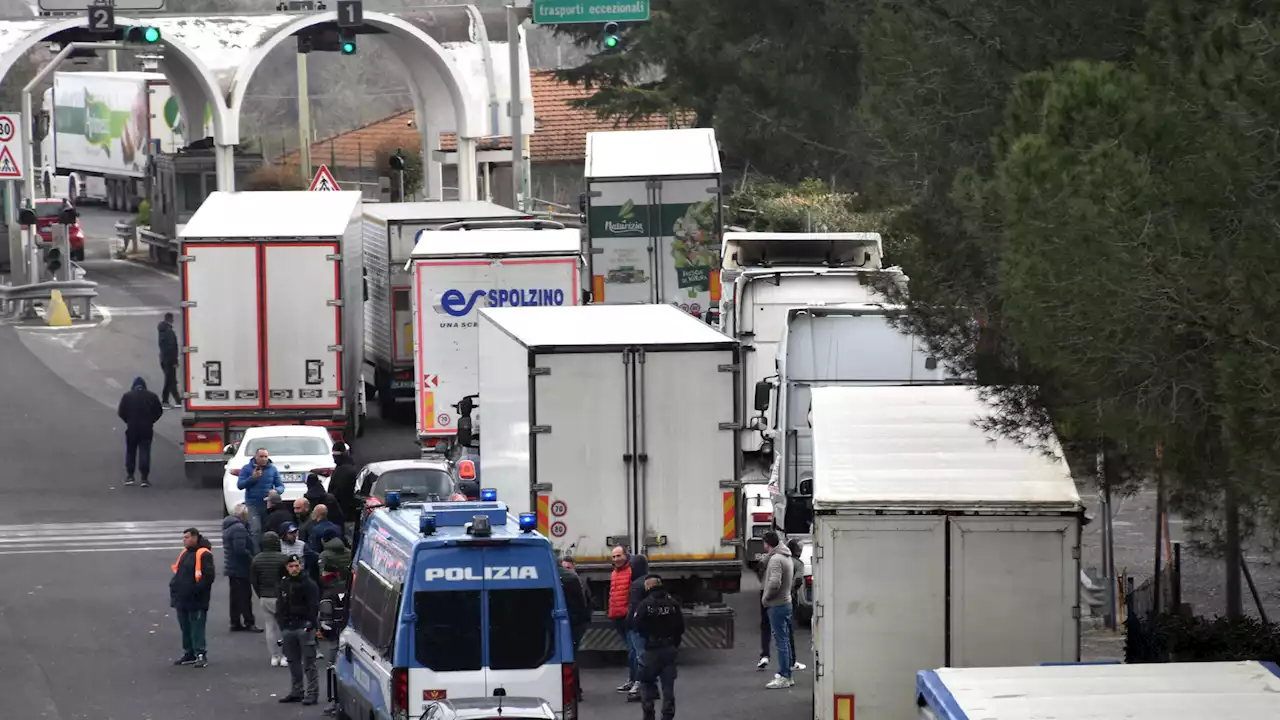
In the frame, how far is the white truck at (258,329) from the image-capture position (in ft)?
98.2

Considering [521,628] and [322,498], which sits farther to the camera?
[322,498]

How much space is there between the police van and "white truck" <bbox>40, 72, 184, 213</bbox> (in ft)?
174

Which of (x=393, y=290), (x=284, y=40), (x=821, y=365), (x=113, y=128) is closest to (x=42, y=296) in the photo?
(x=284, y=40)

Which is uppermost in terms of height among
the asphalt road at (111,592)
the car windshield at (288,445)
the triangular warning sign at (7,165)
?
the triangular warning sign at (7,165)

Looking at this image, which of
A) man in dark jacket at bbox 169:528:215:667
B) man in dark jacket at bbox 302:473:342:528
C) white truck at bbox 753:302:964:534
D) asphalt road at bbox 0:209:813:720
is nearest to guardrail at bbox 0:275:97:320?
asphalt road at bbox 0:209:813:720

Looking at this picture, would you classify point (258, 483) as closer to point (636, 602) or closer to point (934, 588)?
point (636, 602)

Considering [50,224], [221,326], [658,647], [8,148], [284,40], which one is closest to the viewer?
[658,647]

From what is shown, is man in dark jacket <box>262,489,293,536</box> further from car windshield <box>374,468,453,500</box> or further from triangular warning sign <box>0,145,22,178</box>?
triangular warning sign <box>0,145,22,178</box>

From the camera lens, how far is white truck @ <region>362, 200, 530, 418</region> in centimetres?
3397

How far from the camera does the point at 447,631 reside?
→ 15.0 m

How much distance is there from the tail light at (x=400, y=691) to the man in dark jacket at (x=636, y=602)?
3.16 metres

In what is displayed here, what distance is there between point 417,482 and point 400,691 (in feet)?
31.7

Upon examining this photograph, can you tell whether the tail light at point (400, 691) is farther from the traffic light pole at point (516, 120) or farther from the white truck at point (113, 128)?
the white truck at point (113, 128)

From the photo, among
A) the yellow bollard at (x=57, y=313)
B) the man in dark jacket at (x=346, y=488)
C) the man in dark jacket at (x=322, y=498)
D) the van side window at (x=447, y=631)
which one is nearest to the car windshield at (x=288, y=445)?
the man in dark jacket at (x=346, y=488)
